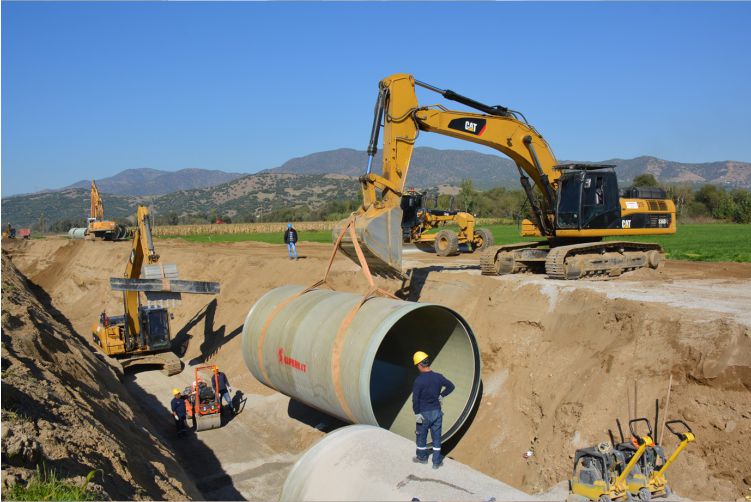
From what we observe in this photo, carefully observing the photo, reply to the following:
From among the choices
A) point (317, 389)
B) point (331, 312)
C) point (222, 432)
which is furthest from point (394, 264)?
point (222, 432)

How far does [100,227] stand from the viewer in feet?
153

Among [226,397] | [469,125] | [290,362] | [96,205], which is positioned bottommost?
[226,397]

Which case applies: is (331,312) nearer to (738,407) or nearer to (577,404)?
(577,404)

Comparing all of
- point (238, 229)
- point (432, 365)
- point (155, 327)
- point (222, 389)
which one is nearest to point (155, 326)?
point (155, 327)

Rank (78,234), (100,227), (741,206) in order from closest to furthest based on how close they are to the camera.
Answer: (100,227), (78,234), (741,206)

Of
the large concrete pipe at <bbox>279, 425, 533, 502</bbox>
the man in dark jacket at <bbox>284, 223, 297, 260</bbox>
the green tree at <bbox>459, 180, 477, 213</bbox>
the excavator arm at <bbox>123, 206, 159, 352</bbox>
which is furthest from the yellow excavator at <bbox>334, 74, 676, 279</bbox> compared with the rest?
the green tree at <bbox>459, 180, 477, 213</bbox>

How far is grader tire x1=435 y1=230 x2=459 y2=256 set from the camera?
76.5ft

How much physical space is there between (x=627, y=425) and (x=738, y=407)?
5.00ft

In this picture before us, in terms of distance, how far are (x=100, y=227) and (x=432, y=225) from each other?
31400 mm

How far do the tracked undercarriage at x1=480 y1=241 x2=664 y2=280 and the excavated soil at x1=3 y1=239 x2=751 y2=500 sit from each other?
0.45 meters

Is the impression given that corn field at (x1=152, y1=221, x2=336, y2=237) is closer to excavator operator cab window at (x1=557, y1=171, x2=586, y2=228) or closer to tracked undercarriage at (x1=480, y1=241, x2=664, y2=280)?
tracked undercarriage at (x1=480, y1=241, x2=664, y2=280)

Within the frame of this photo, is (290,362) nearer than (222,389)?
Yes

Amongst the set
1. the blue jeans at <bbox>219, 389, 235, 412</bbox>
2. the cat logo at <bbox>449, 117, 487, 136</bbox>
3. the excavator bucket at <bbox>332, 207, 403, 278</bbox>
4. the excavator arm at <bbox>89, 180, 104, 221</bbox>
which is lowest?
the blue jeans at <bbox>219, 389, 235, 412</bbox>

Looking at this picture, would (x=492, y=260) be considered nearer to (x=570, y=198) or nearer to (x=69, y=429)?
(x=570, y=198)
